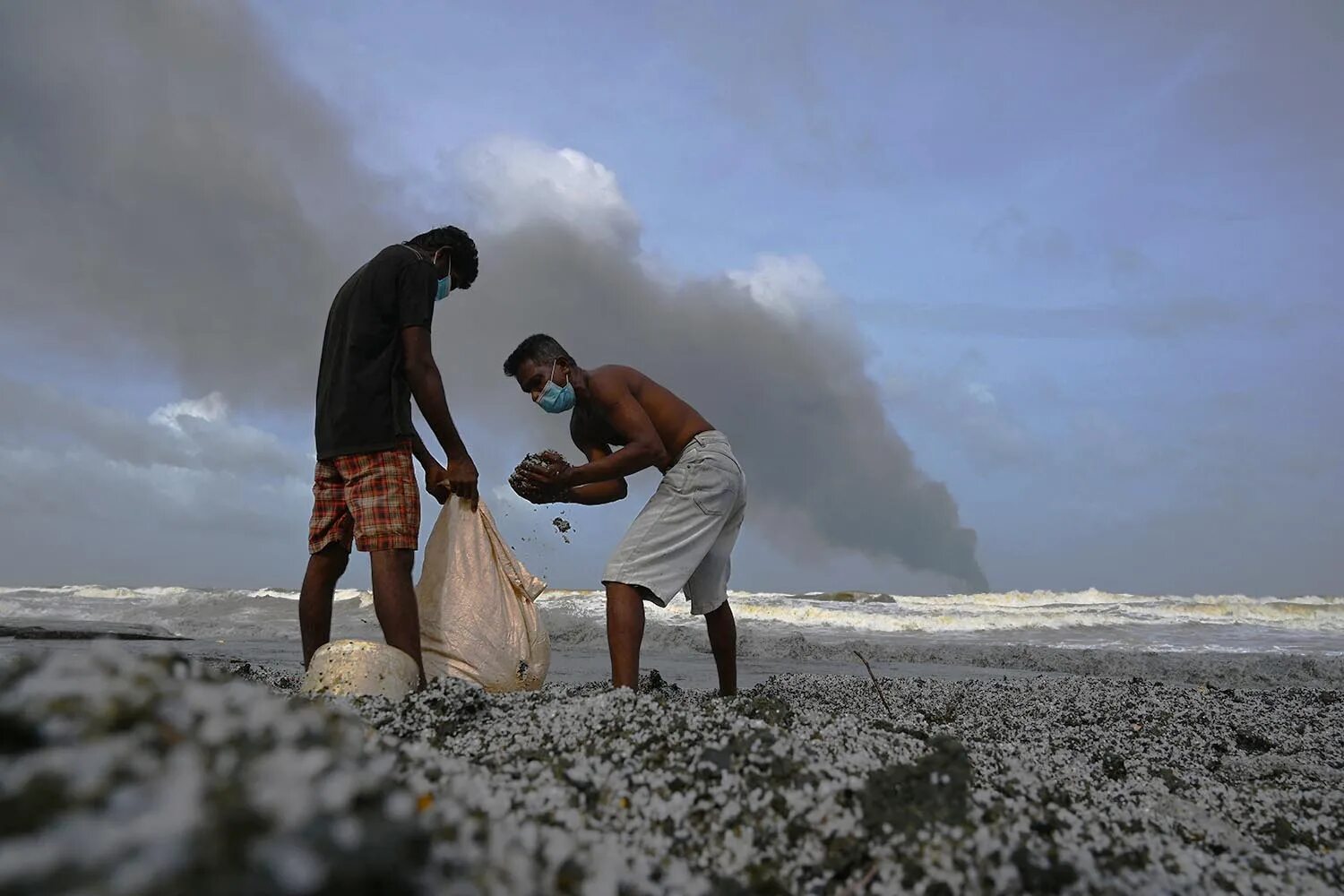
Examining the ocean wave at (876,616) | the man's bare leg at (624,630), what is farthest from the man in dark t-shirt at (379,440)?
the ocean wave at (876,616)

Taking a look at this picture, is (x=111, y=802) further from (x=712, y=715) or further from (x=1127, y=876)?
(x=712, y=715)

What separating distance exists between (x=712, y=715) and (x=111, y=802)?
2.05 meters

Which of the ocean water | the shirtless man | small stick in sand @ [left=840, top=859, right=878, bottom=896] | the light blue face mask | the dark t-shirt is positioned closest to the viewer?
small stick in sand @ [left=840, top=859, right=878, bottom=896]

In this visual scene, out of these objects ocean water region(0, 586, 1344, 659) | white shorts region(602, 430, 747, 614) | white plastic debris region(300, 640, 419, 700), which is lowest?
ocean water region(0, 586, 1344, 659)

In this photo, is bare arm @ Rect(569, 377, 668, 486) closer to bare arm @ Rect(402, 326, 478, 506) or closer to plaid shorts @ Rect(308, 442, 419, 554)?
bare arm @ Rect(402, 326, 478, 506)

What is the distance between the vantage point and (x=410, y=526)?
401 centimetres

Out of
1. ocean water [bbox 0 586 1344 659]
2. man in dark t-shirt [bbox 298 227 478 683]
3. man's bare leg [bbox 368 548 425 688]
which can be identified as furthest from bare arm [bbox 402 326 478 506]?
ocean water [bbox 0 586 1344 659]

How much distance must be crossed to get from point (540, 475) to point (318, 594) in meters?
1.24

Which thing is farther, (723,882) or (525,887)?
(723,882)

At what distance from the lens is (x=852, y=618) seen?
56.4 feet

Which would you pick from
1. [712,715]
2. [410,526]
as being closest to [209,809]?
[712,715]

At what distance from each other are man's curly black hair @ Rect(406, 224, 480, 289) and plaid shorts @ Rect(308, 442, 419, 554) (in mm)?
1052

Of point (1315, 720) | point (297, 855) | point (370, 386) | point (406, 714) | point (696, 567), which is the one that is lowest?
point (1315, 720)

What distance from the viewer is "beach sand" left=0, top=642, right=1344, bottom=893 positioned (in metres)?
0.79
